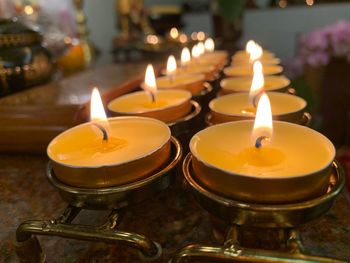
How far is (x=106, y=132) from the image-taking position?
0.61 meters

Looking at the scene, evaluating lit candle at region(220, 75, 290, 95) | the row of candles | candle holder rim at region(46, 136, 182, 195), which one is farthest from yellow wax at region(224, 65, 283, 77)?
candle holder rim at region(46, 136, 182, 195)

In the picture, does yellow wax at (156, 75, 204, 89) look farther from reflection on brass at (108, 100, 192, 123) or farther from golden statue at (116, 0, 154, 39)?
golden statue at (116, 0, 154, 39)

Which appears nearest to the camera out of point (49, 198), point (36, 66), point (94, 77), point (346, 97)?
point (49, 198)

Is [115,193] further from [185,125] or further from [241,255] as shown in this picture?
[185,125]

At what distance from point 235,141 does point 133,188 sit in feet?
0.68

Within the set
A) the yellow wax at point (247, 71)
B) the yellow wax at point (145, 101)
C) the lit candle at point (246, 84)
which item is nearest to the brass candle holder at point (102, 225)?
the yellow wax at point (145, 101)

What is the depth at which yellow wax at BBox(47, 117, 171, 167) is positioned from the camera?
1.84 feet

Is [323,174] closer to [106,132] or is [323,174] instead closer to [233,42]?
[106,132]

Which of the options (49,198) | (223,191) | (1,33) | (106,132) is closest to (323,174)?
(223,191)

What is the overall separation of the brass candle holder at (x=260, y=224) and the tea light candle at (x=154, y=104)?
335 mm

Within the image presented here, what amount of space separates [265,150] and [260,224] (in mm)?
160

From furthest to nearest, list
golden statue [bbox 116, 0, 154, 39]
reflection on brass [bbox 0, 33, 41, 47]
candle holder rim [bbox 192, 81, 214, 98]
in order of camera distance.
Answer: golden statue [bbox 116, 0, 154, 39]
reflection on brass [bbox 0, 33, 41, 47]
candle holder rim [bbox 192, 81, 214, 98]

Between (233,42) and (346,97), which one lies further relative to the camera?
(233,42)

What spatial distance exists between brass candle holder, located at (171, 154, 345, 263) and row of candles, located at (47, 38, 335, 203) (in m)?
0.01
